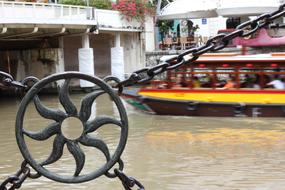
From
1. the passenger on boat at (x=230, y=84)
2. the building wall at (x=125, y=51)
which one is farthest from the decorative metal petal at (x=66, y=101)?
the building wall at (x=125, y=51)

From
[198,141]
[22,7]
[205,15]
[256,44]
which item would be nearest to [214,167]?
[198,141]

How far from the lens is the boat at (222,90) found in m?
16.2

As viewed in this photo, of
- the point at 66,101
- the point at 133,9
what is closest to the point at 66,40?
the point at 133,9

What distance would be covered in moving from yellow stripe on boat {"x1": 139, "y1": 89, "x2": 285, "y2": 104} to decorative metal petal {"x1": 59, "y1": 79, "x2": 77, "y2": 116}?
14.1 meters

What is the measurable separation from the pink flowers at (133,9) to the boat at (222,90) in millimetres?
11263

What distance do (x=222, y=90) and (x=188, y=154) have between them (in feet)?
18.4

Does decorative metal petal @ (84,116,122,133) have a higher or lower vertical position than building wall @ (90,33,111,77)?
higher

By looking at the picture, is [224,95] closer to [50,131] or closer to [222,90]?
[222,90]

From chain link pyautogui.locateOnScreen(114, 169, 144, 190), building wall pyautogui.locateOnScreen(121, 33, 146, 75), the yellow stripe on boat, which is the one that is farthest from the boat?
chain link pyautogui.locateOnScreen(114, 169, 144, 190)

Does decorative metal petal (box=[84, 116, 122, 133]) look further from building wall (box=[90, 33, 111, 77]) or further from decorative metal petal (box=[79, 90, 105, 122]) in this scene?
building wall (box=[90, 33, 111, 77])

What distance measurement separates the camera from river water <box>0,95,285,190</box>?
8.80 metres

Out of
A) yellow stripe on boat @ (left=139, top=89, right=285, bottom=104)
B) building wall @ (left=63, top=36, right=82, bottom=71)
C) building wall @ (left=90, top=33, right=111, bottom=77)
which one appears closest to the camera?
yellow stripe on boat @ (left=139, top=89, right=285, bottom=104)

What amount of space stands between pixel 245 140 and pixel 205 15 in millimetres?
17890

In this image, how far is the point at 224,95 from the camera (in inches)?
655
